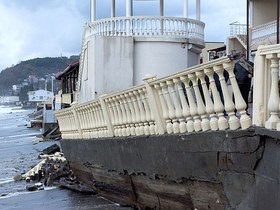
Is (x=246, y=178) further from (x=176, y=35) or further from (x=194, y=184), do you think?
(x=176, y=35)

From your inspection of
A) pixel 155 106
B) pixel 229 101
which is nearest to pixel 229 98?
pixel 229 101

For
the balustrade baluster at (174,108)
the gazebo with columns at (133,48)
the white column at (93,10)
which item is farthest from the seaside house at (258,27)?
the balustrade baluster at (174,108)

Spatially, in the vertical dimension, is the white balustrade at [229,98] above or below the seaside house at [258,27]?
below

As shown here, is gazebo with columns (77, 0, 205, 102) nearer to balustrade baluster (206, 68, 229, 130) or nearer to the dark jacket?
the dark jacket

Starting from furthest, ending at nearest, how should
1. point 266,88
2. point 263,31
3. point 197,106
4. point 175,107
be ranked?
point 263,31, point 175,107, point 197,106, point 266,88

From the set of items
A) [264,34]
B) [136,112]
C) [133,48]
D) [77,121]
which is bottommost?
[77,121]

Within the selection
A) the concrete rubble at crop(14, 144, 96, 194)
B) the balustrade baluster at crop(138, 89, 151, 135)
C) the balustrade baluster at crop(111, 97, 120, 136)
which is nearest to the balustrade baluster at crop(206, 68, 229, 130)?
the balustrade baluster at crop(138, 89, 151, 135)

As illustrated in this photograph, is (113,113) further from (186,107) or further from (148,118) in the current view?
(186,107)

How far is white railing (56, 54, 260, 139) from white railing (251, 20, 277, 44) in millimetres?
14554

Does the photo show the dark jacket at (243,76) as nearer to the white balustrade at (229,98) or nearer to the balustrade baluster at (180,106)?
the balustrade baluster at (180,106)

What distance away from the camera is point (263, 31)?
997 inches

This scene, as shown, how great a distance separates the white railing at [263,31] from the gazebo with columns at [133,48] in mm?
6600

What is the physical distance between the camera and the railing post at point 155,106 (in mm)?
8078

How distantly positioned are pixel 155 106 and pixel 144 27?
33.2 ft
